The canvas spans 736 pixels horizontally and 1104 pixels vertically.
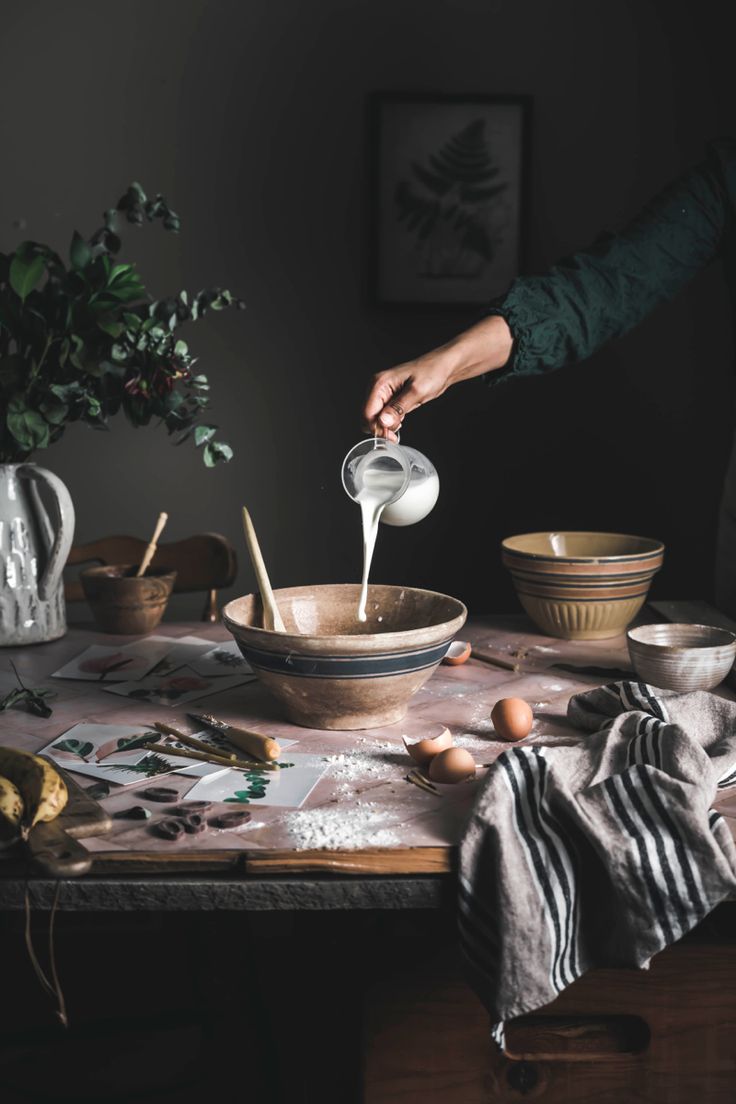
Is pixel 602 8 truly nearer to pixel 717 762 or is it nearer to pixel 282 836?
pixel 717 762

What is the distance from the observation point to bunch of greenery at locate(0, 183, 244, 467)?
156cm

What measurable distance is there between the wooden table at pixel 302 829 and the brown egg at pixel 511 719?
0.02m

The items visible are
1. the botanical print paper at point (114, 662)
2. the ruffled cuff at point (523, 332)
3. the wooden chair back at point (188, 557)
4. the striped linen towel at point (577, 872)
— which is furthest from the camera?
the wooden chair back at point (188, 557)

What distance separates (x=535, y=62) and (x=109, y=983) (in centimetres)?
206

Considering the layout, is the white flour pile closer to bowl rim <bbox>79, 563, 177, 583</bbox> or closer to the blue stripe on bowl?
the blue stripe on bowl

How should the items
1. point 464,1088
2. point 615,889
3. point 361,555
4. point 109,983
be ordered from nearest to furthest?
point 615,889, point 464,1088, point 109,983, point 361,555

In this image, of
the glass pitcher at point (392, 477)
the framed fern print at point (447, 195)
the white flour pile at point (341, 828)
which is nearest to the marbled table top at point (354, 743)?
the white flour pile at point (341, 828)

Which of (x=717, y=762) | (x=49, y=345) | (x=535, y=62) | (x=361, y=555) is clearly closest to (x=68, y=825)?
(x=717, y=762)

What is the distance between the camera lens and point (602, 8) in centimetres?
229

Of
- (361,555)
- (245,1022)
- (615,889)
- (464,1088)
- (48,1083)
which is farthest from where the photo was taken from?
(361,555)

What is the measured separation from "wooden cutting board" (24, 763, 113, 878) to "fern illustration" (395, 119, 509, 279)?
1.64 meters

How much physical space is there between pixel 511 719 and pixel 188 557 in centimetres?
109

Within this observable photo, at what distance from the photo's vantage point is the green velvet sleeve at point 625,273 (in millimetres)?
1606

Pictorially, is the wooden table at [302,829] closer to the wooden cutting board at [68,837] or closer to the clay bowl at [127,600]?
the wooden cutting board at [68,837]
